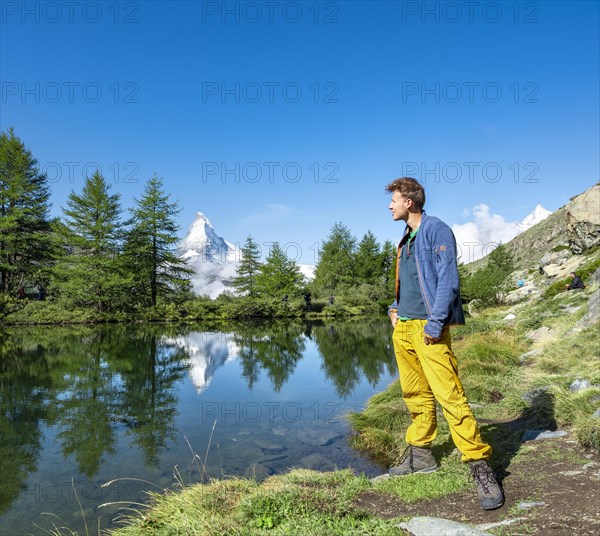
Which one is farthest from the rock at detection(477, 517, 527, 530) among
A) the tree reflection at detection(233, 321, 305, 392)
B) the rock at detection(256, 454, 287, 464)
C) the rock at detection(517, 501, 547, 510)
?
the tree reflection at detection(233, 321, 305, 392)

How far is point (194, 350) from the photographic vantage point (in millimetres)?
14484

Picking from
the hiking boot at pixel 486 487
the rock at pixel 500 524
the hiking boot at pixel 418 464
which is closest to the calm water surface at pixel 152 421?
the hiking boot at pixel 418 464

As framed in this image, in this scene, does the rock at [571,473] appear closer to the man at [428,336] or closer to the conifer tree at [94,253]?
the man at [428,336]

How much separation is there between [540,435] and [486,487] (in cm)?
163

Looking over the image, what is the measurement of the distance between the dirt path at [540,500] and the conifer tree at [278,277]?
33524mm

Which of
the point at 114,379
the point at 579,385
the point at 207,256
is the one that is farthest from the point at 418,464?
the point at 207,256

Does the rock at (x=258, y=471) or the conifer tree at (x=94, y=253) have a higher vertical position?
the conifer tree at (x=94, y=253)

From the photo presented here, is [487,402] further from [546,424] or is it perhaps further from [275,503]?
[275,503]

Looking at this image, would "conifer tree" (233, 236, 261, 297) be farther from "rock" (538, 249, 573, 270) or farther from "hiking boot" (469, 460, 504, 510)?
"hiking boot" (469, 460, 504, 510)

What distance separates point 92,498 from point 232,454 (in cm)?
174

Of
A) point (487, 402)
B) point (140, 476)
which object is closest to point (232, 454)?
point (140, 476)

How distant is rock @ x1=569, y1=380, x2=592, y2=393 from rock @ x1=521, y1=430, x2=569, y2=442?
35.0 inches

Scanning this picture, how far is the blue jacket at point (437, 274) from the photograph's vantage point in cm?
291

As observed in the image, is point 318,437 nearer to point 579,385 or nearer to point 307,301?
point 579,385
